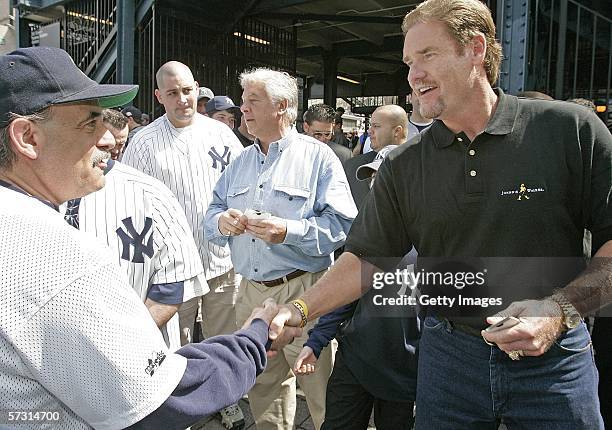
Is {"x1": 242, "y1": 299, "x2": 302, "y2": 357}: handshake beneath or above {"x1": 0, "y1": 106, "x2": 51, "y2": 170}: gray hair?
beneath

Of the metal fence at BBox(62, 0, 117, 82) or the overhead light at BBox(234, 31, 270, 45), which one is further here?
the overhead light at BBox(234, 31, 270, 45)

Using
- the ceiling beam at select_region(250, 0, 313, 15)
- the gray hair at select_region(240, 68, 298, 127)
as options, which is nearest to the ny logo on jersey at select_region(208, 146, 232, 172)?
the gray hair at select_region(240, 68, 298, 127)

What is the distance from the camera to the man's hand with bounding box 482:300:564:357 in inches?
60.1

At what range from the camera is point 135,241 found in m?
2.18

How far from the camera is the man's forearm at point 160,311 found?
2219 mm

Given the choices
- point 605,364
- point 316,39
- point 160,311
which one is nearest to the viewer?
→ point 160,311

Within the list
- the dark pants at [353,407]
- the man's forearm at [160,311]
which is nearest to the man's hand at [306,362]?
the dark pants at [353,407]

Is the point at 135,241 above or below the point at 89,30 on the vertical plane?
below

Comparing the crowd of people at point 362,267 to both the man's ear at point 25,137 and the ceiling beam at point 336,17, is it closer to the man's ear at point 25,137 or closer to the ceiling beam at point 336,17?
the man's ear at point 25,137

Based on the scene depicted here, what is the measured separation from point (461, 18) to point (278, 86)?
161 cm

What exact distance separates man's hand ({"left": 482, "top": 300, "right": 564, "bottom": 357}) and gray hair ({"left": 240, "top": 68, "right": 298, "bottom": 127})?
2.08m

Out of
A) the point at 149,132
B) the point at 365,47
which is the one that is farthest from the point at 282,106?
the point at 365,47

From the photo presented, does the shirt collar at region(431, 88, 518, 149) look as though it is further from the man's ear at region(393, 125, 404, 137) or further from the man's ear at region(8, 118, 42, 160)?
the man's ear at region(393, 125, 404, 137)

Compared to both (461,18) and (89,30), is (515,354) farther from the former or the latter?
(89,30)
